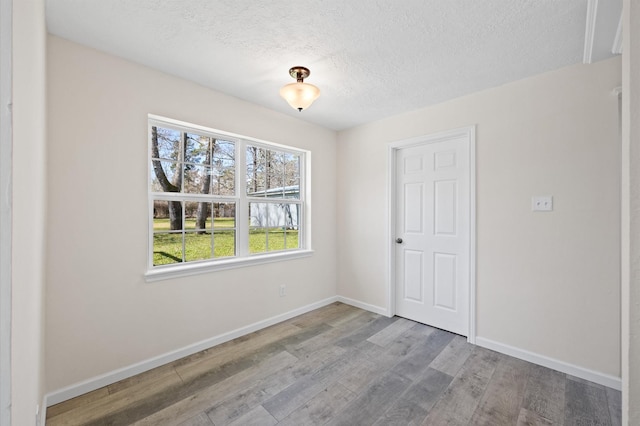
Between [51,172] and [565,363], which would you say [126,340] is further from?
[565,363]

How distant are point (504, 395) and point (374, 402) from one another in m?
0.94

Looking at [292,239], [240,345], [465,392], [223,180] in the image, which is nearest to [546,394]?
[465,392]

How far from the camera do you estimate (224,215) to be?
2865mm

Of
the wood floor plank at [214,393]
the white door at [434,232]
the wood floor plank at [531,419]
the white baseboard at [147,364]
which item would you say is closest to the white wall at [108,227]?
the white baseboard at [147,364]

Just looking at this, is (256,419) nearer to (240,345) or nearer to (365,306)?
(240,345)

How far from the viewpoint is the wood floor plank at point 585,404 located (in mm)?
1751

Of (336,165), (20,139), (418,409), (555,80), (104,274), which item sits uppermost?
(555,80)

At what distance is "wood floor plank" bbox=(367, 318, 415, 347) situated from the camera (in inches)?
109

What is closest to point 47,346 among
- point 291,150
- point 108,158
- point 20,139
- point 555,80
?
point 108,158

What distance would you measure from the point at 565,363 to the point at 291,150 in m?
3.30

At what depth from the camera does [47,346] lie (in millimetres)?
1829

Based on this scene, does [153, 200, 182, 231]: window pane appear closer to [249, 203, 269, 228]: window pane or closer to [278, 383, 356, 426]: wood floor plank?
[249, 203, 269, 228]: window pane

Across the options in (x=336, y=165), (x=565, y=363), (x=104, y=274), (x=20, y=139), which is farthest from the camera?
(x=336, y=165)

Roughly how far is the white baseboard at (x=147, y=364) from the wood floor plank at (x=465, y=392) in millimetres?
1831
